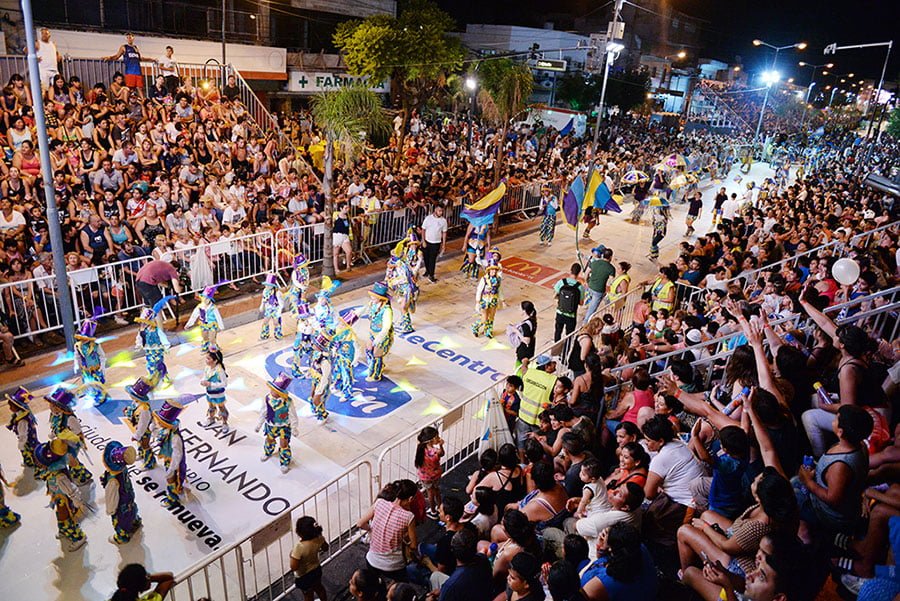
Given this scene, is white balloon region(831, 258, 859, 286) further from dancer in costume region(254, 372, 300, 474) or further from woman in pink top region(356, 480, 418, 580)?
dancer in costume region(254, 372, 300, 474)

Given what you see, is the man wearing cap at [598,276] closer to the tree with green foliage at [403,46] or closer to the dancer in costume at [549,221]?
the dancer in costume at [549,221]

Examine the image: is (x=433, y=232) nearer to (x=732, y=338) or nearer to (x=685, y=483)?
(x=732, y=338)

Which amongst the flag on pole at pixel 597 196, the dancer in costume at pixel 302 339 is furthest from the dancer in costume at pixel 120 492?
the flag on pole at pixel 597 196

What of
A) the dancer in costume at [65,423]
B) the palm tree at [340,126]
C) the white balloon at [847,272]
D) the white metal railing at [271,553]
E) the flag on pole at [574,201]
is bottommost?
the white metal railing at [271,553]

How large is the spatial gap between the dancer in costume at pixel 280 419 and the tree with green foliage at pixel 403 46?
16.1 m

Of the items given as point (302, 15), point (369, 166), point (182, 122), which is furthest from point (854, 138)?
point (182, 122)

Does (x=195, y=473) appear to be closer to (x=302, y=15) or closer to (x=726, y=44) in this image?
(x=302, y=15)

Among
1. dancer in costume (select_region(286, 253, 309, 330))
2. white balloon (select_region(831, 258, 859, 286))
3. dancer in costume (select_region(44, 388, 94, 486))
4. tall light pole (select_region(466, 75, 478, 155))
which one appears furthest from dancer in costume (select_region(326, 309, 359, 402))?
tall light pole (select_region(466, 75, 478, 155))

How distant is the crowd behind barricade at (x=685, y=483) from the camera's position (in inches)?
153

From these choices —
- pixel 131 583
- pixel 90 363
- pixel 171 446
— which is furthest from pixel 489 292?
pixel 131 583

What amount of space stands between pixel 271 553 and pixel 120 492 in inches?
61.2

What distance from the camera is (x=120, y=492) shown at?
6.09 meters

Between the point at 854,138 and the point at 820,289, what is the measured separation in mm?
58904

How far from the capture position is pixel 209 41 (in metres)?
21.3
